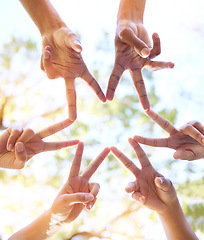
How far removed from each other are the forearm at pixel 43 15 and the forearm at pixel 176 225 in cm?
137

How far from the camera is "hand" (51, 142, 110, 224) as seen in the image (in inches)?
53.7

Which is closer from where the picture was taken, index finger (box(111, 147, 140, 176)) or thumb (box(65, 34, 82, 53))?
thumb (box(65, 34, 82, 53))

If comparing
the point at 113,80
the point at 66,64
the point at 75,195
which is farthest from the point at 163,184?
the point at 66,64

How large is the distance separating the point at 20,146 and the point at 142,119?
193 cm

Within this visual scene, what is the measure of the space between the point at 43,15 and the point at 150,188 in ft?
4.39

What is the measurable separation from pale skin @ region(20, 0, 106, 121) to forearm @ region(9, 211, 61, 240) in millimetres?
659

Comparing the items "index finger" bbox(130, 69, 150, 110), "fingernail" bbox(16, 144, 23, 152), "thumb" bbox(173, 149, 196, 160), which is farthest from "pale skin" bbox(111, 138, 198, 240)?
"fingernail" bbox(16, 144, 23, 152)

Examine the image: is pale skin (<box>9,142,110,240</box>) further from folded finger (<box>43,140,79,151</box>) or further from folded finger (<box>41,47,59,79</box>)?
folded finger (<box>41,47,59,79</box>)

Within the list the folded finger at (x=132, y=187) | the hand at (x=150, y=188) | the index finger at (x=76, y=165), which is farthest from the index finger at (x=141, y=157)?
the index finger at (x=76, y=165)

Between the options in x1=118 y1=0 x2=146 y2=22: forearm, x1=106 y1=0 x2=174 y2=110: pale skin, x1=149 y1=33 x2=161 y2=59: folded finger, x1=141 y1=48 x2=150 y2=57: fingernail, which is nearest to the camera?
x1=141 y1=48 x2=150 y2=57: fingernail

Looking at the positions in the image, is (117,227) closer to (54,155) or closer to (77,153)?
(54,155)

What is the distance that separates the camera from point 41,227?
1525 mm

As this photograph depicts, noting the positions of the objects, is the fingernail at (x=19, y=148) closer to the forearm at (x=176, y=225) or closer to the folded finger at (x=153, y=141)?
the folded finger at (x=153, y=141)

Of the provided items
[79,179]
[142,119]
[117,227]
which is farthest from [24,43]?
[117,227]
